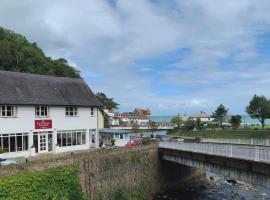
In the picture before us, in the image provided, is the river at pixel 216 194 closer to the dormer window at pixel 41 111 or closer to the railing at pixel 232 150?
the railing at pixel 232 150

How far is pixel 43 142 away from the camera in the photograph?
38.6 metres

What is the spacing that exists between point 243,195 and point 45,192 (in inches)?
895

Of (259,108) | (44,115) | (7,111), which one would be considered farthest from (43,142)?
(259,108)

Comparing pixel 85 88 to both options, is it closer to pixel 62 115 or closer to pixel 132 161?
pixel 62 115

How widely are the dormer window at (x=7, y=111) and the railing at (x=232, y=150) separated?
57.8 ft

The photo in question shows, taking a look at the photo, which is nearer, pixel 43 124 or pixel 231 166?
pixel 231 166

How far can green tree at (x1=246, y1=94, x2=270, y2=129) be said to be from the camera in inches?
3494

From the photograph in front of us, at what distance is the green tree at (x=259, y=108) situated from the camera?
8875 centimetres

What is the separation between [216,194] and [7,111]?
2455 cm

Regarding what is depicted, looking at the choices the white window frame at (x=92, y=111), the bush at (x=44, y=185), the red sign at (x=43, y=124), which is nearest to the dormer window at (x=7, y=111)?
the red sign at (x=43, y=124)

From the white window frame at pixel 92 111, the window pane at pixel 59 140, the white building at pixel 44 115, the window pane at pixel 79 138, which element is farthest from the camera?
the white window frame at pixel 92 111

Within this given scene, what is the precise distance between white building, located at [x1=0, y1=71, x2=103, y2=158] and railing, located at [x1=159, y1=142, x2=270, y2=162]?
1183cm

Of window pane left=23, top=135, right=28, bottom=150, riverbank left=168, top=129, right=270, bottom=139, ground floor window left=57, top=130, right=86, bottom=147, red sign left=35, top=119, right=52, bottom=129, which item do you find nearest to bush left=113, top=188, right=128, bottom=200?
ground floor window left=57, top=130, right=86, bottom=147

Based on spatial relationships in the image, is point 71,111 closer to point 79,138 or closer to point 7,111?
point 79,138
